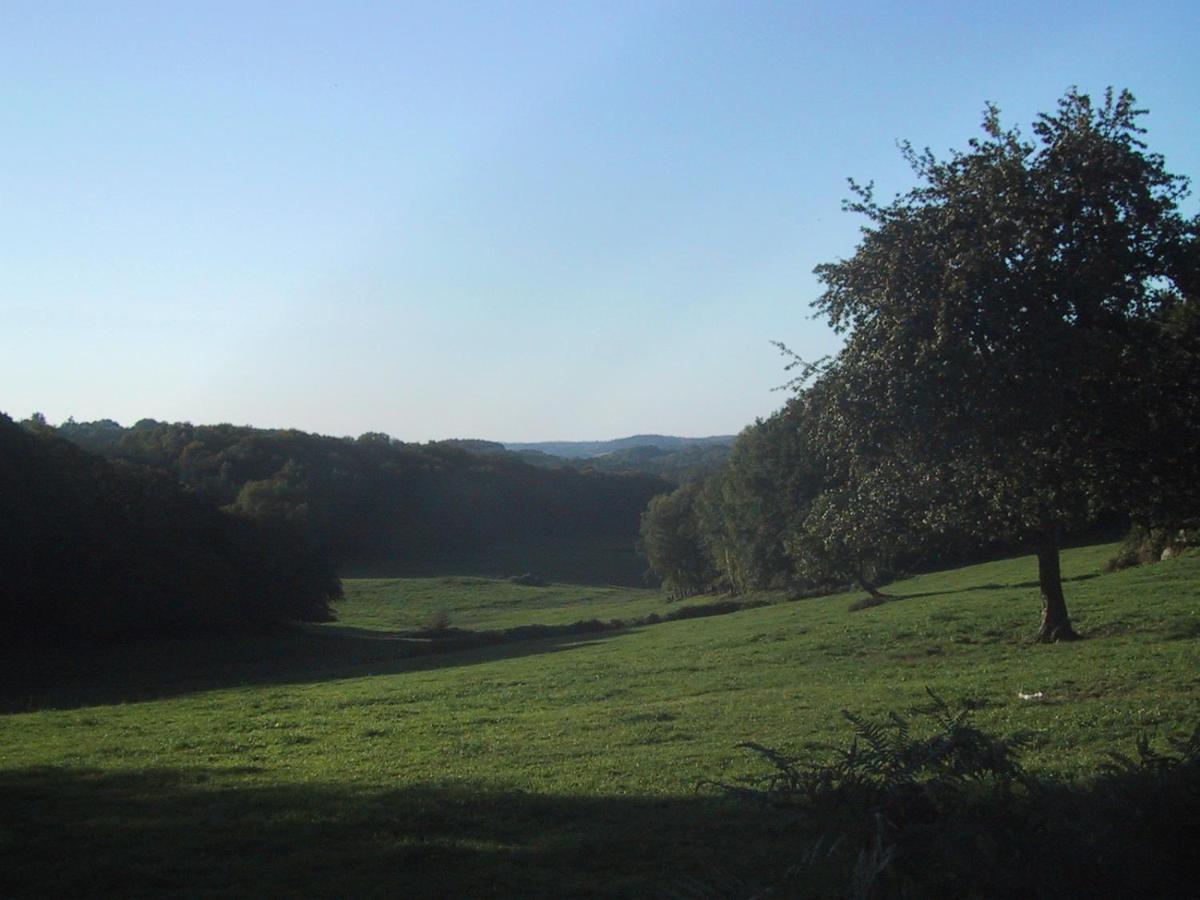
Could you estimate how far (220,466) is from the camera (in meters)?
79.7

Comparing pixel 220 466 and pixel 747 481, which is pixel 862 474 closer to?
pixel 747 481

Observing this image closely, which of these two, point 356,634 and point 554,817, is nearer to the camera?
point 554,817

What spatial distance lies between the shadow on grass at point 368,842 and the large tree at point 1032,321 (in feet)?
34.6

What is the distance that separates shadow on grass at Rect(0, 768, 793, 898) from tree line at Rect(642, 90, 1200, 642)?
10.6m

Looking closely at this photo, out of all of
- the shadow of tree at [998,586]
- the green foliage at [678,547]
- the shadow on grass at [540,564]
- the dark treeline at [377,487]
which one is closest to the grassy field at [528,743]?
the shadow of tree at [998,586]

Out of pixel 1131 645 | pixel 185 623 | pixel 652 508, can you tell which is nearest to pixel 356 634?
pixel 185 623

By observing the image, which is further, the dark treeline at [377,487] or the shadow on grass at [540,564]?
the shadow on grass at [540,564]

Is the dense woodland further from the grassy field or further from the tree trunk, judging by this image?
the tree trunk

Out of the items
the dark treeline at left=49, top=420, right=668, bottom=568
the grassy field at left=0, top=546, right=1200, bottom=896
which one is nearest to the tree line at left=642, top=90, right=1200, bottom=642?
the grassy field at left=0, top=546, right=1200, bottom=896

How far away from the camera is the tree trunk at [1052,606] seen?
Result: 2184 centimetres

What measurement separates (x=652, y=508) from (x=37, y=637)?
52.4 metres

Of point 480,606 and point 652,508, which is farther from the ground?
point 652,508

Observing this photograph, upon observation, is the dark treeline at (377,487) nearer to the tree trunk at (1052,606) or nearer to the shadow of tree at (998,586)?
the shadow of tree at (998,586)

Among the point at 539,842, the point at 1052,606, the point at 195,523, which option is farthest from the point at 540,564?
the point at 539,842
